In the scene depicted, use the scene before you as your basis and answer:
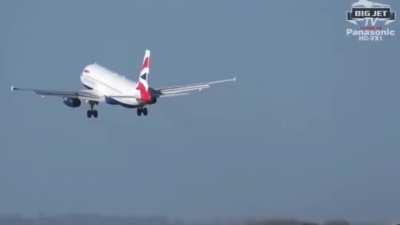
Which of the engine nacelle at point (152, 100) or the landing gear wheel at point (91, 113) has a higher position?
the engine nacelle at point (152, 100)

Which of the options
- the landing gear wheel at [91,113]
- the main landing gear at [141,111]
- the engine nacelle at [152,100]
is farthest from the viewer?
the landing gear wheel at [91,113]

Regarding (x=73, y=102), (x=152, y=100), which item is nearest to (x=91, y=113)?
(x=73, y=102)

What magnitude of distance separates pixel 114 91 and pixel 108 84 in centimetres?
364

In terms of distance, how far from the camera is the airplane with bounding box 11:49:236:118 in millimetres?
164125

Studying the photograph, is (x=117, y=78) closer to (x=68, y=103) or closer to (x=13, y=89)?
(x=68, y=103)

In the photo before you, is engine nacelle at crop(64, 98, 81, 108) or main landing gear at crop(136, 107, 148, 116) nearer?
main landing gear at crop(136, 107, 148, 116)

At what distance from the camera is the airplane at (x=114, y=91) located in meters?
164

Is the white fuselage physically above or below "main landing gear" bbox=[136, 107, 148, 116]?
above

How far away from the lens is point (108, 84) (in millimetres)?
175250

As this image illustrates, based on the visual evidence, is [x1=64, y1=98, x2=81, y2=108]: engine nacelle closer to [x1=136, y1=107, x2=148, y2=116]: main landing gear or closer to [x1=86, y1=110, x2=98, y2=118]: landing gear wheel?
[x1=86, y1=110, x2=98, y2=118]: landing gear wheel

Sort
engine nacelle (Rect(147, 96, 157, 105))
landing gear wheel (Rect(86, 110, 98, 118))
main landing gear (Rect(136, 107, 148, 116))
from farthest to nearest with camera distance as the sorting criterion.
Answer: landing gear wheel (Rect(86, 110, 98, 118)) → main landing gear (Rect(136, 107, 148, 116)) → engine nacelle (Rect(147, 96, 157, 105))

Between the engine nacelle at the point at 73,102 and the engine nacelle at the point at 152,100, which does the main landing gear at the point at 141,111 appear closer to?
the engine nacelle at the point at 152,100

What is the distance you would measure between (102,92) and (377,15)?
26769 mm

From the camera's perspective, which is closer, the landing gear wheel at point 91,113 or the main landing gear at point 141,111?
the main landing gear at point 141,111
